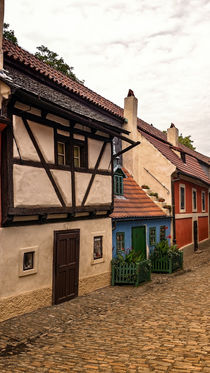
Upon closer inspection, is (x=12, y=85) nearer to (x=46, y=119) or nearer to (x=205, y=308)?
(x=46, y=119)

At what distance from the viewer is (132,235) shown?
47.1 ft

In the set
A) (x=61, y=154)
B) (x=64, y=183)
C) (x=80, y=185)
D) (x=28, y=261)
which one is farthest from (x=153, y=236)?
(x=28, y=261)

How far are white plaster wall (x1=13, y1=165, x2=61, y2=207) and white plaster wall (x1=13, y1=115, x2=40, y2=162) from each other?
0.30 meters

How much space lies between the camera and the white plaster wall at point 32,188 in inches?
331

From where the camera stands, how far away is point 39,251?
9297 millimetres

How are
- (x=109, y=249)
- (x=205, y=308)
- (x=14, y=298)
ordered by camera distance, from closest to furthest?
(x=14, y=298)
(x=205, y=308)
(x=109, y=249)

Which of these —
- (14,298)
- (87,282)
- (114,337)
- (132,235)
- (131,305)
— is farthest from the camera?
(132,235)

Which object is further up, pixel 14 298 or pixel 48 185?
pixel 48 185

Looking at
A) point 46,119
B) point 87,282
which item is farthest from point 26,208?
point 87,282

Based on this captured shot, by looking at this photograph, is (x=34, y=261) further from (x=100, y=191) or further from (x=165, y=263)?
(x=165, y=263)

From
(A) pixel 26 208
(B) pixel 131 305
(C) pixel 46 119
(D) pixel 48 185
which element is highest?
(C) pixel 46 119

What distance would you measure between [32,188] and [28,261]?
1.90 m

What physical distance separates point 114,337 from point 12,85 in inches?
223

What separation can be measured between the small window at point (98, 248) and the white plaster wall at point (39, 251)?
0.17 m
